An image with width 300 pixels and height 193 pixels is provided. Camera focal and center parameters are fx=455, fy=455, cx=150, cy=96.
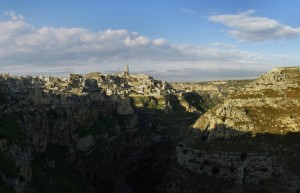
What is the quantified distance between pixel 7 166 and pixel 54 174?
38553 mm

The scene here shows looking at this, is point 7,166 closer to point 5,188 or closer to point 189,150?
point 5,188

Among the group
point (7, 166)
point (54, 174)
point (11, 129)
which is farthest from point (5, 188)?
point (54, 174)

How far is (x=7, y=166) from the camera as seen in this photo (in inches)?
3024

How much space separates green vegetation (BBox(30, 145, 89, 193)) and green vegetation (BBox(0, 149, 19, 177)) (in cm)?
957

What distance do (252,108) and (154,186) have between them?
49.9 meters

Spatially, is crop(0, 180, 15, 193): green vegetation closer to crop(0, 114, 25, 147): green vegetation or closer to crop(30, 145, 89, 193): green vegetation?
crop(30, 145, 89, 193): green vegetation

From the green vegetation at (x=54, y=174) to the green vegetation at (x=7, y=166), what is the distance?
377 inches

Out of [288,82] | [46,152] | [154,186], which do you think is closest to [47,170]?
[46,152]

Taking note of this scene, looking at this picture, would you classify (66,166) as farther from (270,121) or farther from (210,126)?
(270,121)

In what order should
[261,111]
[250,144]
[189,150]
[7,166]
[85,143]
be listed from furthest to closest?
[85,143], [189,150], [261,111], [250,144], [7,166]

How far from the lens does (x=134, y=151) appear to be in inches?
7333

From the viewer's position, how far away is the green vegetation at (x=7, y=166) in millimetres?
74062

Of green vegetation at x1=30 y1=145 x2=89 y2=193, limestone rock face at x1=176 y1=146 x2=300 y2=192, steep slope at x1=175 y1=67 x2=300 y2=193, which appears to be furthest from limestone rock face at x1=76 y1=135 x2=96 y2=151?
limestone rock face at x1=176 y1=146 x2=300 y2=192

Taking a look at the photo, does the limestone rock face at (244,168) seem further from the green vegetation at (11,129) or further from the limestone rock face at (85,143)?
the limestone rock face at (85,143)
